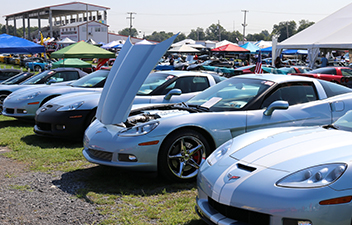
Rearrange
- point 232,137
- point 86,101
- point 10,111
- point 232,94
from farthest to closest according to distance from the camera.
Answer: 1. point 10,111
2. point 86,101
3. point 232,94
4. point 232,137

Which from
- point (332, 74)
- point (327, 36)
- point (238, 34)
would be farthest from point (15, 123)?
point (238, 34)

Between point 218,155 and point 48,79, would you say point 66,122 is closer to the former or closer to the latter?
point 218,155

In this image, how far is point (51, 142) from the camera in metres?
6.89

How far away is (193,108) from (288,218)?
2.75m

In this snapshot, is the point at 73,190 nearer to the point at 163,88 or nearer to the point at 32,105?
the point at 163,88

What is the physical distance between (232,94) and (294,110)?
87 cm

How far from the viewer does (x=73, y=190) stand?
168 inches

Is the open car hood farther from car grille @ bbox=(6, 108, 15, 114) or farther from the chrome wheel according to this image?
car grille @ bbox=(6, 108, 15, 114)

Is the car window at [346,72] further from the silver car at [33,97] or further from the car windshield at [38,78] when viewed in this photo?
the car windshield at [38,78]

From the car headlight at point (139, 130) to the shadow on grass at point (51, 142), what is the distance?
2433 mm

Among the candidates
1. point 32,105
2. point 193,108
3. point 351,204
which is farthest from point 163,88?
point 351,204

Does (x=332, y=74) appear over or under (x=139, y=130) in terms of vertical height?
over

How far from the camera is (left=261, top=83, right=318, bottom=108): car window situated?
4976 mm

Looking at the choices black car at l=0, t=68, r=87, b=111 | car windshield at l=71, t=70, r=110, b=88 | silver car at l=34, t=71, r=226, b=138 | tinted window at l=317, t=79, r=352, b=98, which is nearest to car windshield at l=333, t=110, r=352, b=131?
tinted window at l=317, t=79, r=352, b=98
